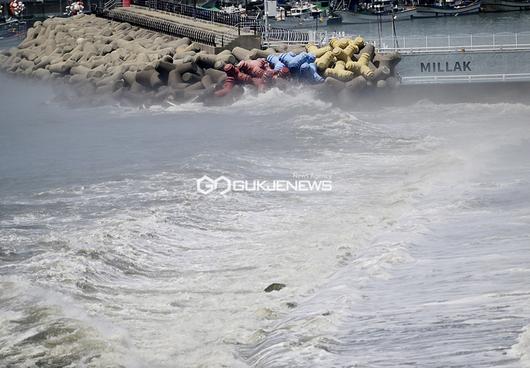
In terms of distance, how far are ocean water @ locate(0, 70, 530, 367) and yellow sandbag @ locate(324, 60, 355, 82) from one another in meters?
8.00

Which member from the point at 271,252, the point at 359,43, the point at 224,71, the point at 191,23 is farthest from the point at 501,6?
the point at 271,252

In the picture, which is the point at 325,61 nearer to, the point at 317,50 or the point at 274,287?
the point at 317,50

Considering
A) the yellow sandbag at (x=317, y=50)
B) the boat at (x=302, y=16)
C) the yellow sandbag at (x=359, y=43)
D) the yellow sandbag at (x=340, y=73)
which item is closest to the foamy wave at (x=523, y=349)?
the yellow sandbag at (x=340, y=73)

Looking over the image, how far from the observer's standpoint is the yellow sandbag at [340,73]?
121 feet

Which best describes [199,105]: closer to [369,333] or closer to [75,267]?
[75,267]

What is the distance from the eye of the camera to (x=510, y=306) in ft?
35.0

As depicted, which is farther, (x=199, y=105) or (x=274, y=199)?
(x=199, y=105)

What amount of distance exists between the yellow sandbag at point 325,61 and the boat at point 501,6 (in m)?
52.6

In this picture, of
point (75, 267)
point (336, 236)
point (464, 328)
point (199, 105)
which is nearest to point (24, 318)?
point (75, 267)

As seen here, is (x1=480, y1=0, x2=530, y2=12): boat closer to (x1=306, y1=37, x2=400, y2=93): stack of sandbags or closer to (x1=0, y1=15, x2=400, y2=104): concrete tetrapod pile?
(x1=0, y1=15, x2=400, y2=104): concrete tetrapod pile

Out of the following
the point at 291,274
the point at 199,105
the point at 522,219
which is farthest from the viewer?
the point at 199,105

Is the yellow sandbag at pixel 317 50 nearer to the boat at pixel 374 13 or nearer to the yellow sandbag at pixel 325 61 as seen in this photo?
the yellow sandbag at pixel 325 61

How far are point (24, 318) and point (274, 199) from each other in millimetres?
8497

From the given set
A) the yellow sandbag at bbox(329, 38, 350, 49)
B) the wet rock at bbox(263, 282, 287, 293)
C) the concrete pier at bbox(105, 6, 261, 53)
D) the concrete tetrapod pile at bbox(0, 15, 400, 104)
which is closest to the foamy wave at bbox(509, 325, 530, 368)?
the wet rock at bbox(263, 282, 287, 293)
